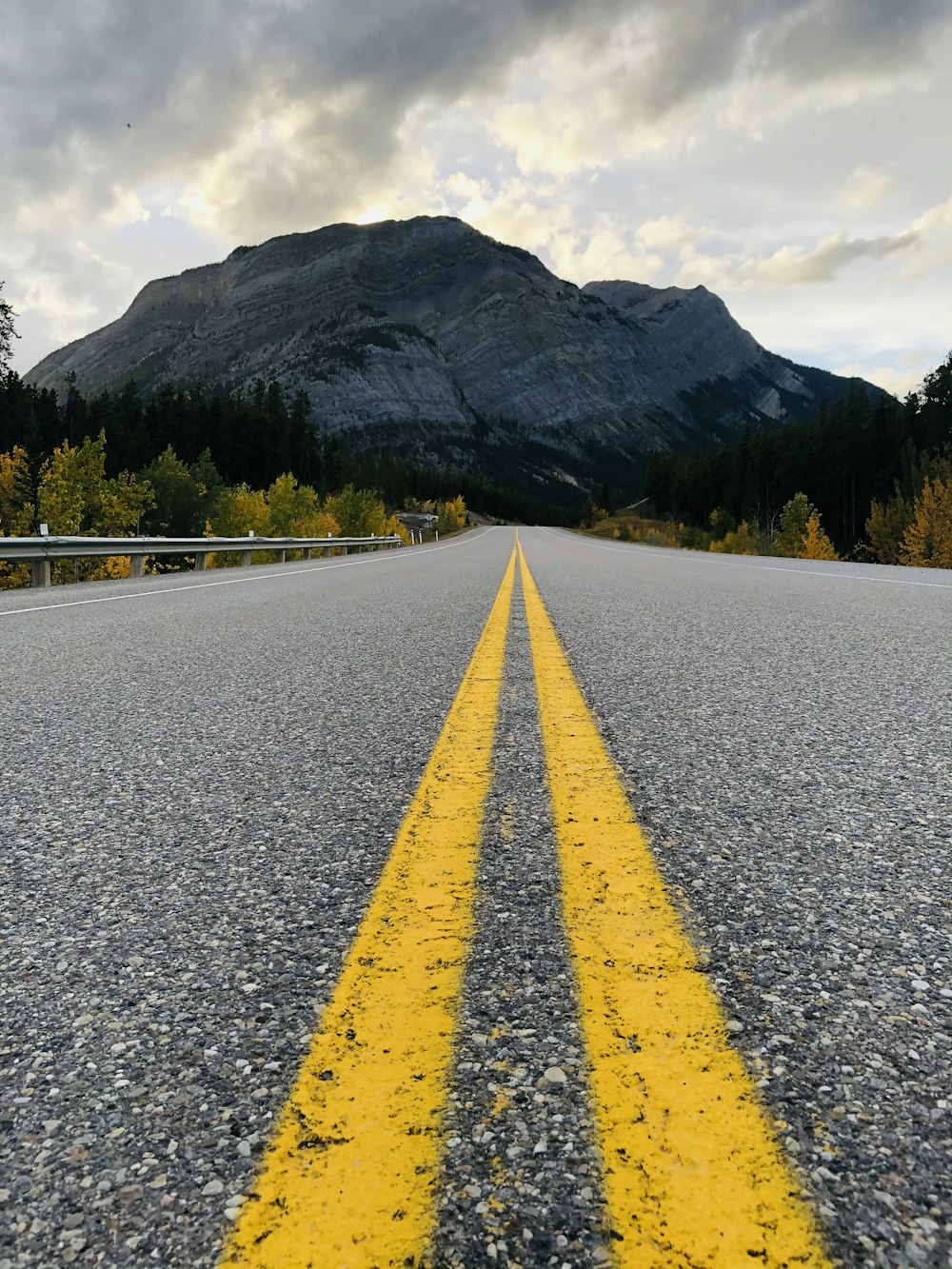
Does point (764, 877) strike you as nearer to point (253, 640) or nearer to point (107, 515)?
point (253, 640)

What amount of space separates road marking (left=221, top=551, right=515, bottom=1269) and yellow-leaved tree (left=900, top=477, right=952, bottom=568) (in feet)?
147

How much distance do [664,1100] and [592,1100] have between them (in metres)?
0.10

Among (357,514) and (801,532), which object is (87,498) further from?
(801,532)

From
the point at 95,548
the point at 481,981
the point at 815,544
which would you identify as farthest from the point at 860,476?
the point at 481,981

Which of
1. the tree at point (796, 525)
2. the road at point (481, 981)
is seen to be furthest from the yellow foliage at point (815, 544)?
the road at point (481, 981)

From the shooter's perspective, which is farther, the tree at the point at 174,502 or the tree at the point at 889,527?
the tree at the point at 174,502

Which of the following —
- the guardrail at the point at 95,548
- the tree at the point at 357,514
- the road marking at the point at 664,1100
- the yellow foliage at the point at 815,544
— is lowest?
the road marking at the point at 664,1100

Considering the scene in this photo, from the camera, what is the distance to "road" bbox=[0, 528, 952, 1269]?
892 mm

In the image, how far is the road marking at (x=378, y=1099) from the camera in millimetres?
850

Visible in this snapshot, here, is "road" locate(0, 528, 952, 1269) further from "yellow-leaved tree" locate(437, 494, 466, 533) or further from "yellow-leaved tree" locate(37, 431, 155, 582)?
"yellow-leaved tree" locate(437, 494, 466, 533)

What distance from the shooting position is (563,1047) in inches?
45.9

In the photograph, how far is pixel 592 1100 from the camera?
1.05 m

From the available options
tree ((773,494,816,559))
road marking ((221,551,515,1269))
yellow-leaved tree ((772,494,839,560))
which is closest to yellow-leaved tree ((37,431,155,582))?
road marking ((221,551,515,1269))

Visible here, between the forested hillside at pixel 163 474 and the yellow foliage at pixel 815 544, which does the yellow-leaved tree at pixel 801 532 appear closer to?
the yellow foliage at pixel 815 544
